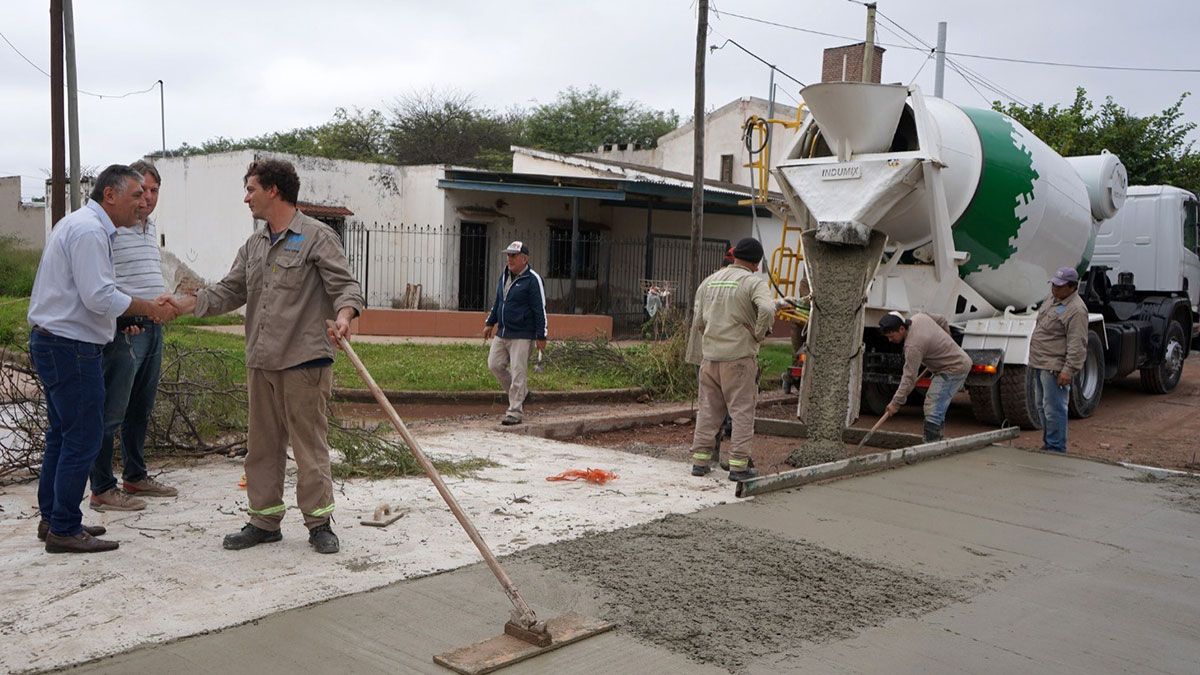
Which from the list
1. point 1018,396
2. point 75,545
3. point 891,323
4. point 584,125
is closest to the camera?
point 75,545

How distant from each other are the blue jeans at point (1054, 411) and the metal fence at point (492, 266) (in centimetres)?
1175

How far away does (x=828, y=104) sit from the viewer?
9211 millimetres

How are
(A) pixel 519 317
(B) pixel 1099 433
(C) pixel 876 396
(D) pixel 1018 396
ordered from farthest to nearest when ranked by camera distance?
(C) pixel 876 396
(B) pixel 1099 433
(D) pixel 1018 396
(A) pixel 519 317

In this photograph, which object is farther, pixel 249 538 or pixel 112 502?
pixel 112 502

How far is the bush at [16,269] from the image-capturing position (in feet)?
82.0

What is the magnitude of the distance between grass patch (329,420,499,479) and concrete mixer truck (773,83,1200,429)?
3795 millimetres

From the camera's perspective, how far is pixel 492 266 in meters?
22.7

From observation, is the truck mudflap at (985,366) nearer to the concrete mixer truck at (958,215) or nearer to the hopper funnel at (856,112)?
the concrete mixer truck at (958,215)

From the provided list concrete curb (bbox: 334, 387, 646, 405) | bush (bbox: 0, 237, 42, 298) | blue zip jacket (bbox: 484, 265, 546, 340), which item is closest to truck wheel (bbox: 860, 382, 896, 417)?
concrete curb (bbox: 334, 387, 646, 405)

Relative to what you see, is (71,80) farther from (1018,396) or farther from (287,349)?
(1018,396)

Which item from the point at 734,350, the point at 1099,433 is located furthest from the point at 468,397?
the point at 1099,433

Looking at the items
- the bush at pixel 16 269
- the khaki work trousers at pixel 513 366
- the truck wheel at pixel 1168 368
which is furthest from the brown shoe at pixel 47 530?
the bush at pixel 16 269

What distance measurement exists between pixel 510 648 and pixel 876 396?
28.9 feet

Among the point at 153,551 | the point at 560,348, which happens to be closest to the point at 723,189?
the point at 560,348
